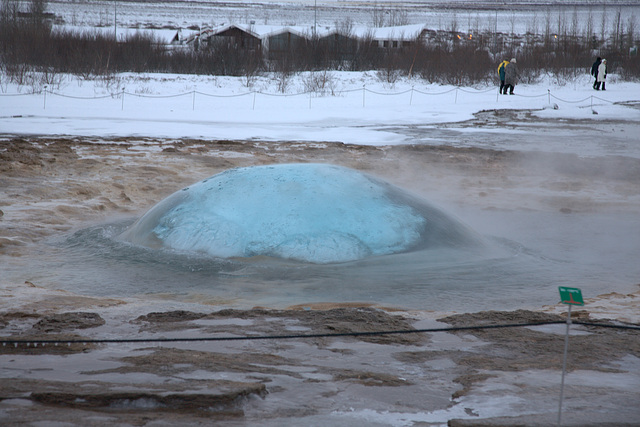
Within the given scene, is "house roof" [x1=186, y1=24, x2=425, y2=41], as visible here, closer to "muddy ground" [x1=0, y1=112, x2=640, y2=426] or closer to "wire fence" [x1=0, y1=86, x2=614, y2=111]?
"wire fence" [x1=0, y1=86, x2=614, y2=111]

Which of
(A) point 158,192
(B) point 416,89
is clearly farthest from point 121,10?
(A) point 158,192

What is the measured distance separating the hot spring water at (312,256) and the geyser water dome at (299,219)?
1 cm

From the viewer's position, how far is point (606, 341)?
4195 millimetres

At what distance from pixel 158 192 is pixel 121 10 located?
266 feet

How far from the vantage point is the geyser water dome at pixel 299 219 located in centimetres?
582

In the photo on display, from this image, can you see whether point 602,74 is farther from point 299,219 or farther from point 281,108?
point 299,219

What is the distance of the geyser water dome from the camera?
19.1 ft

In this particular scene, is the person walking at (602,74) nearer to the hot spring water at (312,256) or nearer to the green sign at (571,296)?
the hot spring water at (312,256)

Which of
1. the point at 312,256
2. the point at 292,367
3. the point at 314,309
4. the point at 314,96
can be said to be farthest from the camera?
the point at 314,96

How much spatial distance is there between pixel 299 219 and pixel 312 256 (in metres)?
0.36

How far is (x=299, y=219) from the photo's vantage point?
5812 mm

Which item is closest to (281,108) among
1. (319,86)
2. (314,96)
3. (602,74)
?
(314,96)

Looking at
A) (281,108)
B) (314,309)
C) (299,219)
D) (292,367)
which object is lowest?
(314,309)

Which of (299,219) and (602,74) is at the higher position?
(602,74)
